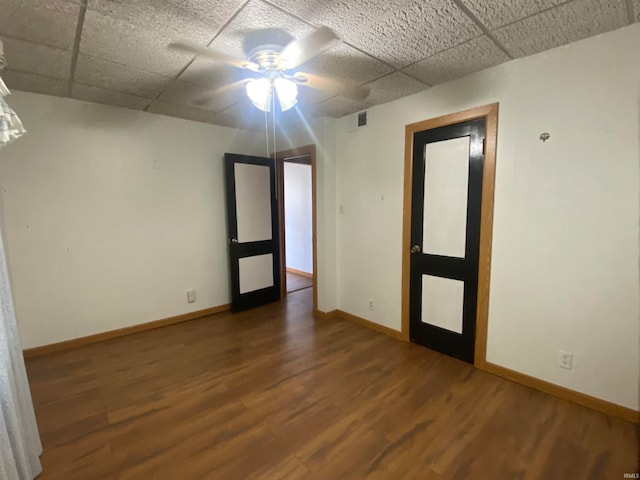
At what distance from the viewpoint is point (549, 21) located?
1688 mm

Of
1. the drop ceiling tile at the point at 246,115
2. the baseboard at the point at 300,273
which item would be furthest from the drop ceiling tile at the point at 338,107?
the baseboard at the point at 300,273

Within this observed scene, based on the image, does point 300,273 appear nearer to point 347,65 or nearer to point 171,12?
point 347,65

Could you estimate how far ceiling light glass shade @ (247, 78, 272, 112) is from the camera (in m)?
1.85

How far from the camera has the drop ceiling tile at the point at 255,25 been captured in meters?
1.51

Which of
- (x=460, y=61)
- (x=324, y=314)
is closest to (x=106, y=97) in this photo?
(x=460, y=61)

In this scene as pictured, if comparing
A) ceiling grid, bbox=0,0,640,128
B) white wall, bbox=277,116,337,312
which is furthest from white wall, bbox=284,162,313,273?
ceiling grid, bbox=0,0,640,128

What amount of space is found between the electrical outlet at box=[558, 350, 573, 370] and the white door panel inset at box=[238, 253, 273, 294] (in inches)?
127

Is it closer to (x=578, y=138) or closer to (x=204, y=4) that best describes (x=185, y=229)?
(x=204, y=4)

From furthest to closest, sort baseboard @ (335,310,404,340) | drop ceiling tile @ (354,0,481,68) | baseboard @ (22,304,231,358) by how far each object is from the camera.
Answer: baseboard @ (335,310,404,340) → baseboard @ (22,304,231,358) → drop ceiling tile @ (354,0,481,68)

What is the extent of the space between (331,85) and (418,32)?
25.8 inches

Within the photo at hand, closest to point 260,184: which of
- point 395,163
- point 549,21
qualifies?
point 395,163

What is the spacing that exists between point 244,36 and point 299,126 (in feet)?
6.53

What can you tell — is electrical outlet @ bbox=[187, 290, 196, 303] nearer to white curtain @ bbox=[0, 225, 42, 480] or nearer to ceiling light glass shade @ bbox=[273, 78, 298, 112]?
white curtain @ bbox=[0, 225, 42, 480]

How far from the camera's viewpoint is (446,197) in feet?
8.59
